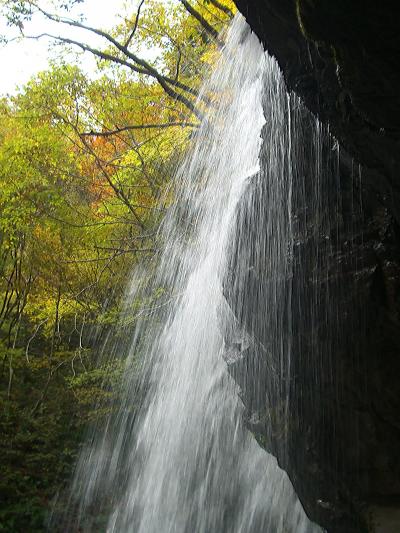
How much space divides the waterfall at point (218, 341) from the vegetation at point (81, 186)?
2.53 ft

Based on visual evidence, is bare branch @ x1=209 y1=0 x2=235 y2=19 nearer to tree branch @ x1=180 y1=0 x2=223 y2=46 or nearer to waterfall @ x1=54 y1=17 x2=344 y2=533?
tree branch @ x1=180 y1=0 x2=223 y2=46

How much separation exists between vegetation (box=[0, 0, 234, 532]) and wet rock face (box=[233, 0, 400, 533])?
201 inches

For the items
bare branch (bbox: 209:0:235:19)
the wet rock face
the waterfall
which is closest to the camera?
the wet rock face

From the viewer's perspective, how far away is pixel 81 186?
12617 mm

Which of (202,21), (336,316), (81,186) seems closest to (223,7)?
(202,21)

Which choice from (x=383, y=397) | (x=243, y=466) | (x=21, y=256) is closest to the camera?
(x=383, y=397)

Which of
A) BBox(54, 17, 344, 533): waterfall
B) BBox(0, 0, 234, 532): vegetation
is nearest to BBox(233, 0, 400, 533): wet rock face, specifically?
BBox(54, 17, 344, 533): waterfall

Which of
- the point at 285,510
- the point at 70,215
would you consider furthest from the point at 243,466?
the point at 70,215

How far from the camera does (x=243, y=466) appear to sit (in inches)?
305

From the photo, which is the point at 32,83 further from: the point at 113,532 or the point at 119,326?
the point at 113,532

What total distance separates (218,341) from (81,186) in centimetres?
658

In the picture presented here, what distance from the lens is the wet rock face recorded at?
4.16m

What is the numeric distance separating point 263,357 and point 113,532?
532 cm

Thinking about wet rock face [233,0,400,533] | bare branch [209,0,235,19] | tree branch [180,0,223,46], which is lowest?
wet rock face [233,0,400,533]
